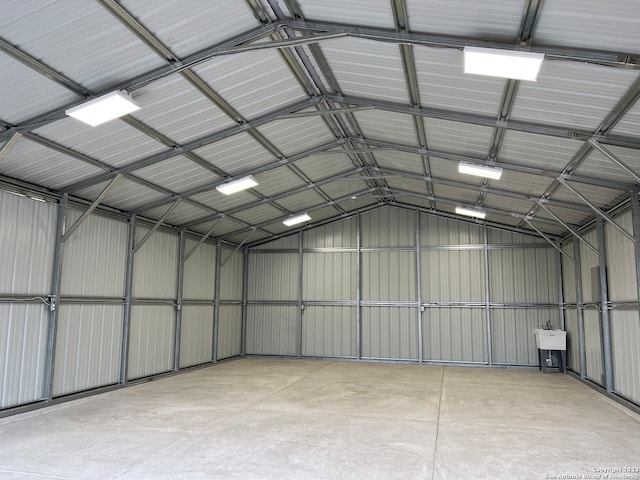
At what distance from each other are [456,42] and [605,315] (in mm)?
6678

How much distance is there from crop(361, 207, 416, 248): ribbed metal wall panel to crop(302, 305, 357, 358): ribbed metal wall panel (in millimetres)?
2209

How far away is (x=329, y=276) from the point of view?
14484mm

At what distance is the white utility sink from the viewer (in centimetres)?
1146

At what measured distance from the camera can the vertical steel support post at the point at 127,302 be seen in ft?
31.0

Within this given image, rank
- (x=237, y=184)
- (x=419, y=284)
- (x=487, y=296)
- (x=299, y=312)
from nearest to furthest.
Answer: (x=237, y=184) → (x=487, y=296) → (x=419, y=284) → (x=299, y=312)

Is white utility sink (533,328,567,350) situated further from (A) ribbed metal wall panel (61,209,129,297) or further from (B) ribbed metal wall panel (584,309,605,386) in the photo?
(A) ribbed metal wall panel (61,209,129,297)

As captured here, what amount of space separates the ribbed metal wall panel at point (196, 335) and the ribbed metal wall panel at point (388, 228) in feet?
16.8

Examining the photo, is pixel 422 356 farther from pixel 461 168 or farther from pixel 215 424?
pixel 215 424

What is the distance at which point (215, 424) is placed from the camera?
21.3 feet

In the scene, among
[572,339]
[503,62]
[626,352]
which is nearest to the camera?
[503,62]

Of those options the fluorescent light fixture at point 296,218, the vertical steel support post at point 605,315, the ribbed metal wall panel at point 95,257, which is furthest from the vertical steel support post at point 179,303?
the vertical steel support post at point 605,315

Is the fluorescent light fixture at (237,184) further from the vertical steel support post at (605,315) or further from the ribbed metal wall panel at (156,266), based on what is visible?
the vertical steel support post at (605,315)

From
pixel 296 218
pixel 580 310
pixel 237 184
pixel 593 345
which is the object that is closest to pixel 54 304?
pixel 237 184

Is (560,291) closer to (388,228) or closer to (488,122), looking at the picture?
(388,228)
